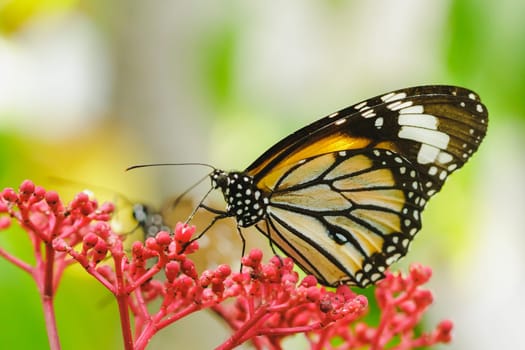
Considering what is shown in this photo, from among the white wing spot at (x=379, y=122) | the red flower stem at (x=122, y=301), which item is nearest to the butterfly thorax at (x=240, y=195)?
the white wing spot at (x=379, y=122)

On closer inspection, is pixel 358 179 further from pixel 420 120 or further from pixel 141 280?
pixel 141 280

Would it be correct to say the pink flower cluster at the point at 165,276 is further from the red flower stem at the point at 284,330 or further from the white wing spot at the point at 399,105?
the white wing spot at the point at 399,105

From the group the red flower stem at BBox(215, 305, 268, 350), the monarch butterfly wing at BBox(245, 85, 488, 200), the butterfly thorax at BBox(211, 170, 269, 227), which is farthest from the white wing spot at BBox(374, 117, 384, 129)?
the red flower stem at BBox(215, 305, 268, 350)

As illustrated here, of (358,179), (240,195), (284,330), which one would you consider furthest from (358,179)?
(284,330)

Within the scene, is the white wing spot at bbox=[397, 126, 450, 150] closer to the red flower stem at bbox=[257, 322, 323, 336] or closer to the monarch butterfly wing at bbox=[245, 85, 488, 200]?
the monarch butterfly wing at bbox=[245, 85, 488, 200]

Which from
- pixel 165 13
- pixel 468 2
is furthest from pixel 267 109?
pixel 165 13

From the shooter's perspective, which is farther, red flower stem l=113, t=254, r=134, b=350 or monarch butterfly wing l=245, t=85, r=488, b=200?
monarch butterfly wing l=245, t=85, r=488, b=200
